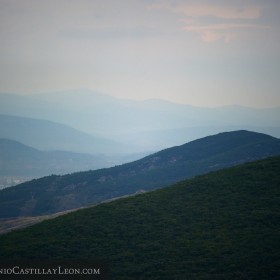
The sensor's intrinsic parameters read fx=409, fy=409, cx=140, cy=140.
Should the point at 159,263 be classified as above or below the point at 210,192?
below

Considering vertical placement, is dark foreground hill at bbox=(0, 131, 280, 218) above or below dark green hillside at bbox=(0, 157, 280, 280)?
above

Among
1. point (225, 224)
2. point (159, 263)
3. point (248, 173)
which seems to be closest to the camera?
point (159, 263)

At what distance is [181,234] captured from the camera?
59.3m

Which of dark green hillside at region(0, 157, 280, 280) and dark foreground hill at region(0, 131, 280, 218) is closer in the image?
dark green hillside at region(0, 157, 280, 280)

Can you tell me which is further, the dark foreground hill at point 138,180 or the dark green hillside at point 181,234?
the dark foreground hill at point 138,180

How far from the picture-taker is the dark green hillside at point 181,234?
163ft

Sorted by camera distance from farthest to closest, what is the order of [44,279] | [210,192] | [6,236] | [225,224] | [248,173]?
[248,173] → [210,192] → [6,236] → [225,224] → [44,279]

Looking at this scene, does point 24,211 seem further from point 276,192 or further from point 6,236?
point 276,192

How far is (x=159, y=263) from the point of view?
5175 cm

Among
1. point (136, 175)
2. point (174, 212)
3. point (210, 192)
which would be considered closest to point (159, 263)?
point (174, 212)

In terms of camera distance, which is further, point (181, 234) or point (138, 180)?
point (138, 180)

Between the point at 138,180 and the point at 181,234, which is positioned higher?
the point at 138,180

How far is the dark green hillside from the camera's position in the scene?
4962 centimetres

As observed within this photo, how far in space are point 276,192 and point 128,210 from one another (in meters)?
25.2
